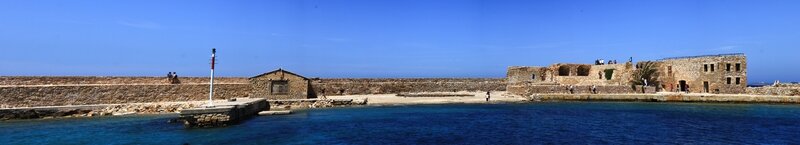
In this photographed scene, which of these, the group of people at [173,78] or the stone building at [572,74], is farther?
the stone building at [572,74]

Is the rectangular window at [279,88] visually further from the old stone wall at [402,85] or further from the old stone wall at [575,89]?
the old stone wall at [575,89]

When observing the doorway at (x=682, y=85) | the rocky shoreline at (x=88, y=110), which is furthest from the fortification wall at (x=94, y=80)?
the doorway at (x=682, y=85)

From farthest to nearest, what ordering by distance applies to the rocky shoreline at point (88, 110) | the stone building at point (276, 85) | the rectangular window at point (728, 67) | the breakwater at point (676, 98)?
the rectangular window at point (728, 67) → the stone building at point (276, 85) → the breakwater at point (676, 98) → the rocky shoreline at point (88, 110)

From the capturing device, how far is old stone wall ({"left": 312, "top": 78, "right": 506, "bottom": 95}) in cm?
3884

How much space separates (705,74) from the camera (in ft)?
123

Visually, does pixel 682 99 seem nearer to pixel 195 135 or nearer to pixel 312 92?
pixel 312 92

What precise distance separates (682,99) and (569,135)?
20.8 meters

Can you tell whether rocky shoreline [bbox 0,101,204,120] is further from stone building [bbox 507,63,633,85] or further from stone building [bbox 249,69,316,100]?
stone building [bbox 507,63,633,85]

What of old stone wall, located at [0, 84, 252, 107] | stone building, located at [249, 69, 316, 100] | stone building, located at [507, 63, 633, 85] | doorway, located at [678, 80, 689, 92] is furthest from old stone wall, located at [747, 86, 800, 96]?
old stone wall, located at [0, 84, 252, 107]

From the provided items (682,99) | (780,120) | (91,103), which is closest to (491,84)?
(682,99)

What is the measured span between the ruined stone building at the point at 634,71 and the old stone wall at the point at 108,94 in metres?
21.9

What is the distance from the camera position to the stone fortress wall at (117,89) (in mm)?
27984

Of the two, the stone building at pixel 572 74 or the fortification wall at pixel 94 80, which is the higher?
the stone building at pixel 572 74

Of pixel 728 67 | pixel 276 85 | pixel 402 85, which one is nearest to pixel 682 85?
pixel 728 67
